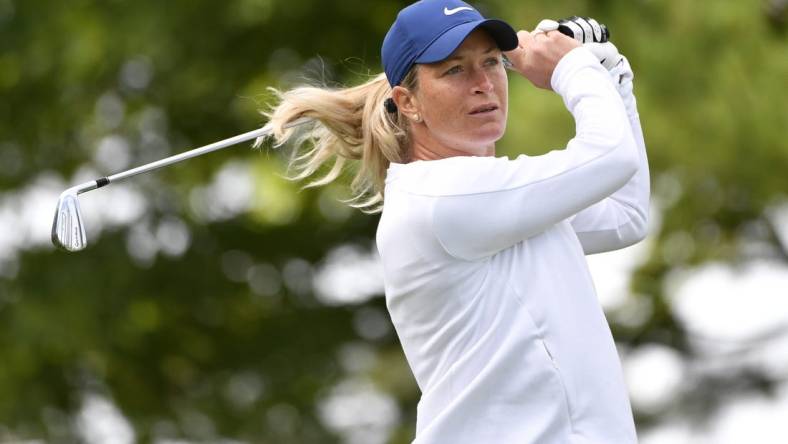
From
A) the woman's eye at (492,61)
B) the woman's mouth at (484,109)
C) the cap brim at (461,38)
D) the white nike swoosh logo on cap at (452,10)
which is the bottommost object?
the woman's mouth at (484,109)

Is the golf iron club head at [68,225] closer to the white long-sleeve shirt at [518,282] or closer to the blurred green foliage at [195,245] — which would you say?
the white long-sleeve shirt at [518,282]

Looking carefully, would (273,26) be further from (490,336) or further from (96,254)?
(490,336)

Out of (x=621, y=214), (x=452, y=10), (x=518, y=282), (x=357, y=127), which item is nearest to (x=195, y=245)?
(x=357, y=127)

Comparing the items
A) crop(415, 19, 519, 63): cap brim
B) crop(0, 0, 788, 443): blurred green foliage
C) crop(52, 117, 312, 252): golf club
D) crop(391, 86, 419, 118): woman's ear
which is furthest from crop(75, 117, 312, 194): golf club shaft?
crop(0, 0, 788, 443): blurred green foliage

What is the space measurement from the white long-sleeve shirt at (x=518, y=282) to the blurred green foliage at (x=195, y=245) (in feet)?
22.3

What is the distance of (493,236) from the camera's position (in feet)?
10.1

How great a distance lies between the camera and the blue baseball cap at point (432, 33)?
3193mm

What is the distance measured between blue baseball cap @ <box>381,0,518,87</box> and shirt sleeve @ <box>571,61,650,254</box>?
0.36 meters

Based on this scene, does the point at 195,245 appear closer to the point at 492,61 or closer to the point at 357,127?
the point at 357,127

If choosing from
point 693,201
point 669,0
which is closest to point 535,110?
point 669,0

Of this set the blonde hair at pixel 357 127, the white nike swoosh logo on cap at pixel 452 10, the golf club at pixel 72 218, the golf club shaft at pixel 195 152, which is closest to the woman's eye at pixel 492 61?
the white nike swoosh logo on cap at pixel 452 10

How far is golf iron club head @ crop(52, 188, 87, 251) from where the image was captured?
12.4 feet

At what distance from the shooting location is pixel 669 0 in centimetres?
898

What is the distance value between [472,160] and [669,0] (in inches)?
240
